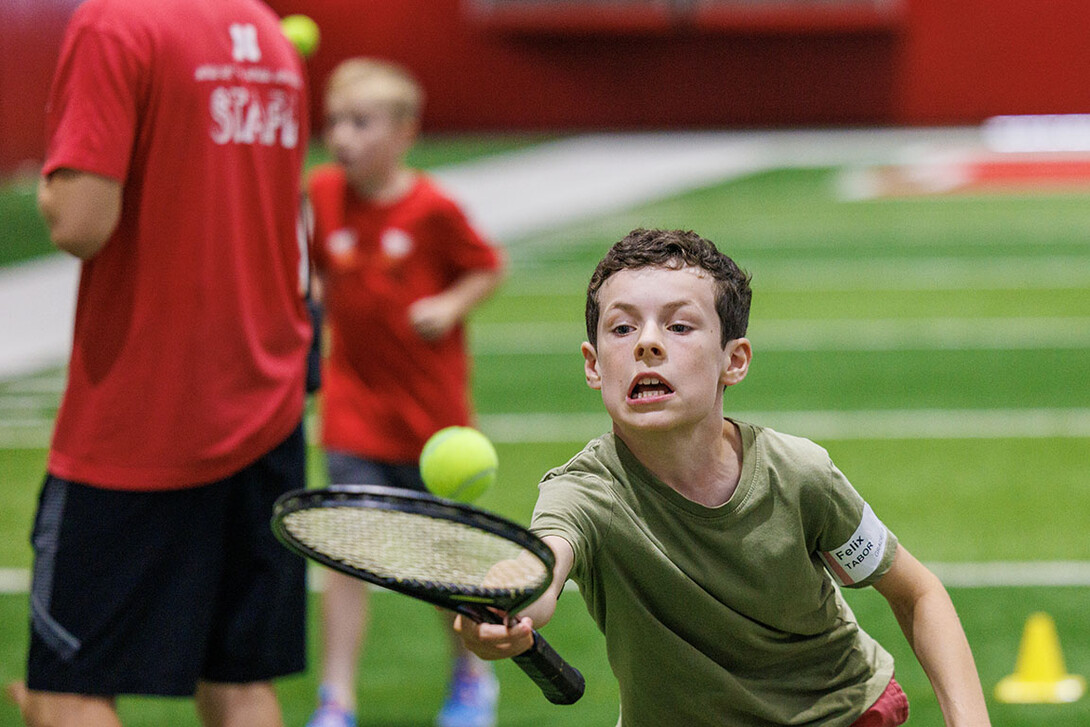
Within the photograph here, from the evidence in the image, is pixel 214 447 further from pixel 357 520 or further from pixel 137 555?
pixel 357 520

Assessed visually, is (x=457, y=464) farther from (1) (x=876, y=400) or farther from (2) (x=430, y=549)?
(1) (x=876, y=400)

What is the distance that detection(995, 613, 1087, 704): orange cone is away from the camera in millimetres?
4852

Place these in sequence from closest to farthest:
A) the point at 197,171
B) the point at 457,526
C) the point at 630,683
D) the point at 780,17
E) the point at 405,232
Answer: the point at 457,526 < the point at 630,683 < the point at 197,171 < the point at 405,232 < the point at 780,17

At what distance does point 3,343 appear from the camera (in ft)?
37.1

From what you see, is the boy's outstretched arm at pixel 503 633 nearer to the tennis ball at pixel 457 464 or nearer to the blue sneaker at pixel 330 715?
the tennis ball at pixel 457 464

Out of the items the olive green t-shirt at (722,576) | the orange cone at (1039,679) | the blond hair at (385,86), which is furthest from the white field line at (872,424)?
the olive green t-shirt at (722,576)

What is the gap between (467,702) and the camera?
4734 mm

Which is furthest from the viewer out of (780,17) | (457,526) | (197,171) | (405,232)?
(780,17)

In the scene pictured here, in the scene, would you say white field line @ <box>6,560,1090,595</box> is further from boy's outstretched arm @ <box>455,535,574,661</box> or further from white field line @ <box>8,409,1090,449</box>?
boy's outstretched arm @ <box>455,535,574,661</box>

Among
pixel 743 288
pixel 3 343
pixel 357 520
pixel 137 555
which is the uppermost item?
pixel 743 288

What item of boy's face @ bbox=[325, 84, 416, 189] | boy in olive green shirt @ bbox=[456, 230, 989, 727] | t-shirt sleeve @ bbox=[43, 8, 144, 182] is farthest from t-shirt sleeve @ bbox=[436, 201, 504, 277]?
boy in olive green shirt @ bbox=[456, 230, 989, 727]

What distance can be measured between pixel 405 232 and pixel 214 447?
1.73 meters

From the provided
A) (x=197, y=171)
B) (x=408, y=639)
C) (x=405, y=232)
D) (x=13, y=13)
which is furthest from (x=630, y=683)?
(x=13, y=13)

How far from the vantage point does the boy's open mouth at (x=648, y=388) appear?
2551 mm
